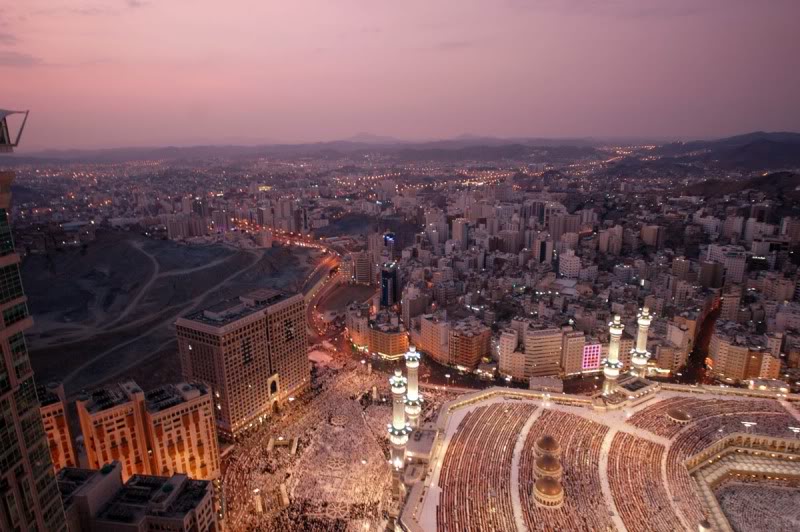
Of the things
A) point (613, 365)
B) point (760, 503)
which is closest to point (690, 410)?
point (613, 365)

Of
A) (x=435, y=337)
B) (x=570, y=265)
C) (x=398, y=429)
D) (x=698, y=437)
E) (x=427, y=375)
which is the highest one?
(x=398, y=429)

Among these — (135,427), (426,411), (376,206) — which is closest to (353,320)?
(426,411)

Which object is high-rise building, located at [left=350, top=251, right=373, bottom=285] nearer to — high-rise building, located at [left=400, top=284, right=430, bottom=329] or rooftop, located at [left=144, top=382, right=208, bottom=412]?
high-rise building, located at [left=400, top=284, right=430, bottom=329]

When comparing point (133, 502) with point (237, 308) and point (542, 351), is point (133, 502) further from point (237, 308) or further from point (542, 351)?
point (542, 351)

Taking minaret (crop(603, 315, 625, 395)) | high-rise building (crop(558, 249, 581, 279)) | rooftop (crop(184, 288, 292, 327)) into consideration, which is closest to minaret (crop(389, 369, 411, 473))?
rooftop (crop(184, 288, 292, 327))

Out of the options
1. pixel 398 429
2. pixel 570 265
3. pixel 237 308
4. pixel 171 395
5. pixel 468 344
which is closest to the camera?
pixel 398 429

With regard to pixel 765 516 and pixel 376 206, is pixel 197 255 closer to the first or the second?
pixel 376 206
